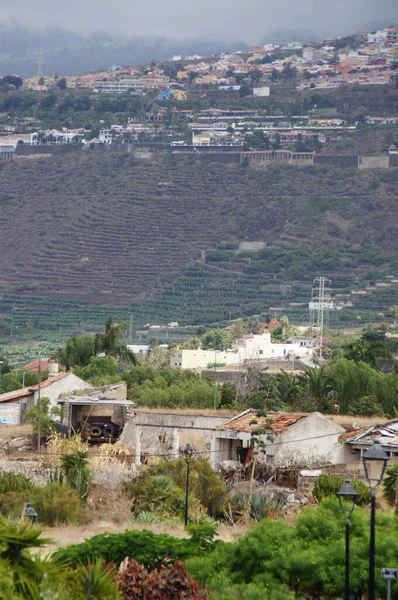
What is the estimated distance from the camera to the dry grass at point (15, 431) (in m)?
30.2

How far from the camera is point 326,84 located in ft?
588

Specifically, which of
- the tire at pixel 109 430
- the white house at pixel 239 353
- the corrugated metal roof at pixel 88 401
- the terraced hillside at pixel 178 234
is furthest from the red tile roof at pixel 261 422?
the terraced hillside at pixel 178 234

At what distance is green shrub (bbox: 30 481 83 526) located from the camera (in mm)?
20688

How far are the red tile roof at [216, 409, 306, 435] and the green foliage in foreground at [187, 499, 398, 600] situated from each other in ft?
24.4

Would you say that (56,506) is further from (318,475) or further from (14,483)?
(318,475)

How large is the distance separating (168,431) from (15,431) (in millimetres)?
3501

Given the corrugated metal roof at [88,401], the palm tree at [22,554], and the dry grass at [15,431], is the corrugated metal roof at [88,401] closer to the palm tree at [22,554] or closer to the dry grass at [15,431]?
the dry grass at [15,431]

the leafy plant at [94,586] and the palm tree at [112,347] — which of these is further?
the palm tree at [112,347]

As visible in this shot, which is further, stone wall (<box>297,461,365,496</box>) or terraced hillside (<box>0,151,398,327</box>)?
terraced hillside (<box>0,151,398,327</box>)

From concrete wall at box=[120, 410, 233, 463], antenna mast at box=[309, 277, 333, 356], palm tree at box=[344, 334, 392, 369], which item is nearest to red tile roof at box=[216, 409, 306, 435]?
concrete wall at box=[120, 410, 233, 463]

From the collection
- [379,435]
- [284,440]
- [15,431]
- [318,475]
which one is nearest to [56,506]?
[318,475]

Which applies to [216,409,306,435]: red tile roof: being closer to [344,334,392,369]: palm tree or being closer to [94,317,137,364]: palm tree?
[344,334,392,369]: palm tree

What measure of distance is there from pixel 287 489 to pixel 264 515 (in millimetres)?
2010

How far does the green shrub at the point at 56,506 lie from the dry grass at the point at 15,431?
886 cm
